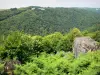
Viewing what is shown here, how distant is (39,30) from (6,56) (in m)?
115

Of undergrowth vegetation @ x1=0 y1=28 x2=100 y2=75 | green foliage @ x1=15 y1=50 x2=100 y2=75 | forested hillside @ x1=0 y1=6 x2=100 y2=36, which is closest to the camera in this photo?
green foliage @ x1=15 y1=50 x2=100 y2=75

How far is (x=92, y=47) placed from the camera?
2628 centimetres

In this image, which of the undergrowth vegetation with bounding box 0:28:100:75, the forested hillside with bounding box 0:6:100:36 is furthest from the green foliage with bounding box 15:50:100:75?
the forested hillside with bounding box 0:6:100:36

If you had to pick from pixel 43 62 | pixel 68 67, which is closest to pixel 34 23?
pixel 43 62

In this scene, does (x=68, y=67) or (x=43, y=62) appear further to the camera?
(x=43, y=62)

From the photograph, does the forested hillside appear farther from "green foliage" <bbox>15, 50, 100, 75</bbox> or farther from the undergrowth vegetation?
"green foliage" <bbox>15, 50, 100, 75</bbox>

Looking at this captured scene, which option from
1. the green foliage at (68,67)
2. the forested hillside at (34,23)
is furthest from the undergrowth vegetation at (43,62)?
the forested hillside at (34,23)

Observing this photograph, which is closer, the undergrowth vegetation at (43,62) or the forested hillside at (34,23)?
the undergrowth vegetation at (43,62)

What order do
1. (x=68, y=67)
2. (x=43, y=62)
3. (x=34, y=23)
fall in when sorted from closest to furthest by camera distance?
(x=68, y=67) < (x=43, y=62) < (x=34, y=23)

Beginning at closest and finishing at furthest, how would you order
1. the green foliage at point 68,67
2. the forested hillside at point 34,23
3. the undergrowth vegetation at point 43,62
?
the green foliage at point 68,67
the undergrowth vegetation at point 43,62
the forested hillside at point 34,23

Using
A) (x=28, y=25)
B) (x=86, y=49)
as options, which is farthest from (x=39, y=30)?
(x=86, y=49)

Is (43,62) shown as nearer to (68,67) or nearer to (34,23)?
(68,67)

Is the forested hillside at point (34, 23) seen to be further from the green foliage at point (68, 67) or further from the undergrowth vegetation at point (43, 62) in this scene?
the green foliage at point (68, 67)

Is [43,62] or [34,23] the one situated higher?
[43,62]
